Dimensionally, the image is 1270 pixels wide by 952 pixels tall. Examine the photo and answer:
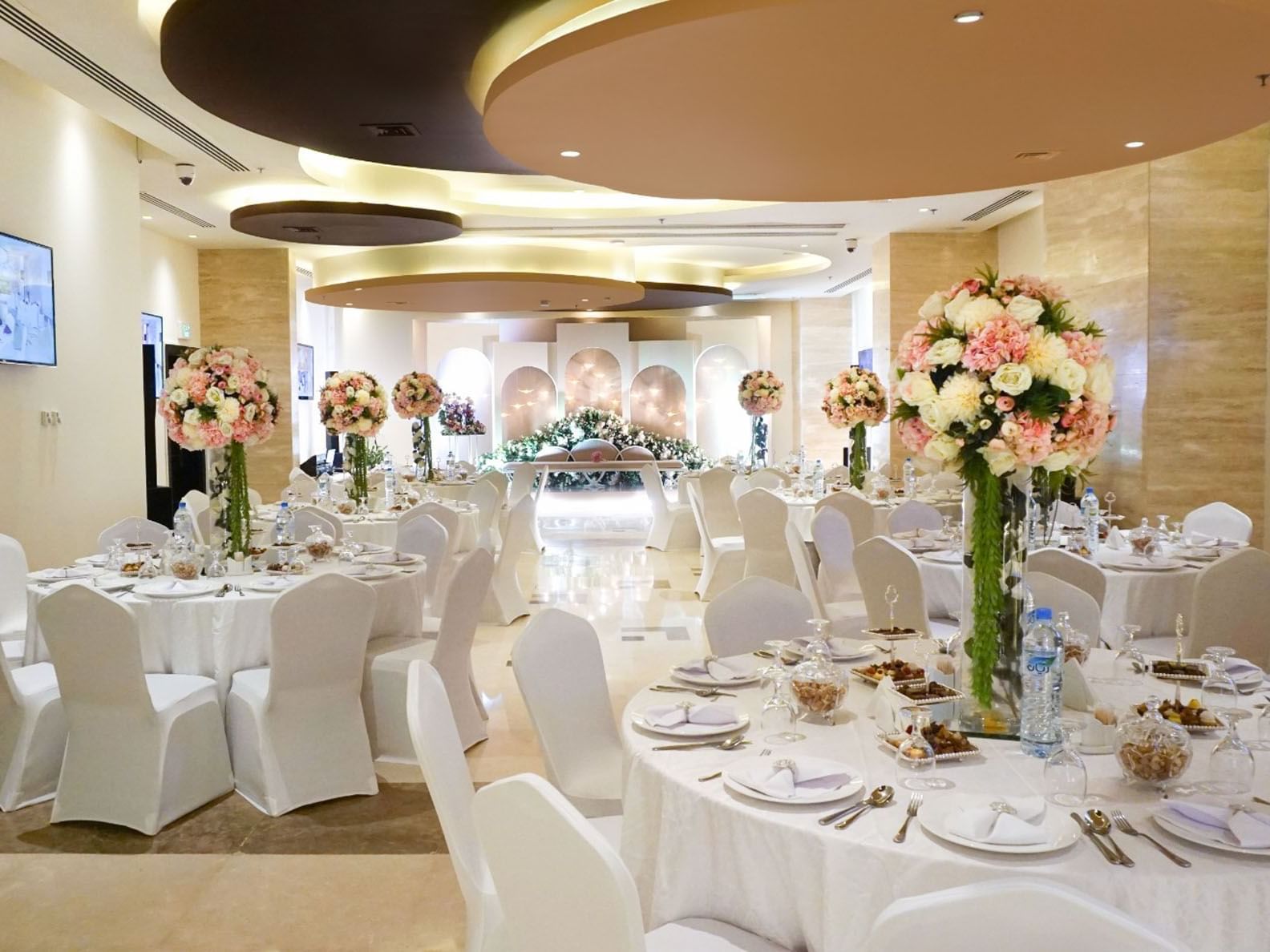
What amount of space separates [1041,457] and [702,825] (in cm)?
112

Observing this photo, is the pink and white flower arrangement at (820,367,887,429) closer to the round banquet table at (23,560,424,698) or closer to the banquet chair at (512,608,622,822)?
the round banquet table at (23,560,424,698)

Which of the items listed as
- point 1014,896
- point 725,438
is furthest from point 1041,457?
point 725,438

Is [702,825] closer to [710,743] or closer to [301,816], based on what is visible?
[710,743]

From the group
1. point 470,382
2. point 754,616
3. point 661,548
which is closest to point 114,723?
point 754,616

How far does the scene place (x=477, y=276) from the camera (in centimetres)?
1155

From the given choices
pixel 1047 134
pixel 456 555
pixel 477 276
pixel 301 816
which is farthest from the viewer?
pixel 477 276

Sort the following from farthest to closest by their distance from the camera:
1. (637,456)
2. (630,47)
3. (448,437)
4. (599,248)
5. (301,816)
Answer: (448,437), (637,456), (599,248), (301,816), (630,47)

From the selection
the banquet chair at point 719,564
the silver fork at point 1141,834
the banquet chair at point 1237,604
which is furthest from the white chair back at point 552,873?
the banquet chair at point 719,564

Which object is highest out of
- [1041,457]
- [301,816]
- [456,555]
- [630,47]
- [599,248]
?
[599,248]

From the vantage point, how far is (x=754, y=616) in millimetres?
3883

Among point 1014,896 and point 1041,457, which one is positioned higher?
point 1041,457

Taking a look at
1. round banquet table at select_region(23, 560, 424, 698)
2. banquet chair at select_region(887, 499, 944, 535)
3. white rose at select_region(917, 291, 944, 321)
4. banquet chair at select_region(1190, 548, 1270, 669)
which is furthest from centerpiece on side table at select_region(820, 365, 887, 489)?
white rose at select_region(917, 291, 944, 321)

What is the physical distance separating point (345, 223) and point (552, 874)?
8.12 m

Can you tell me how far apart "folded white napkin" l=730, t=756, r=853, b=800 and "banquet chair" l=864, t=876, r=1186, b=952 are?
740 mm
